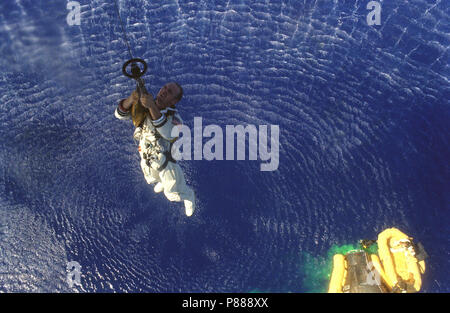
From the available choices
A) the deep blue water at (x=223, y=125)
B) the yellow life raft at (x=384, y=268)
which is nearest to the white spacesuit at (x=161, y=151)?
the deep blue water at (x=223, y=125)

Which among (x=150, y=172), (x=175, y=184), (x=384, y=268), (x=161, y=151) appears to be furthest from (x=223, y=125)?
(x=384, y=268)

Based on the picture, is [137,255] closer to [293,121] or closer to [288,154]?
[288,154]

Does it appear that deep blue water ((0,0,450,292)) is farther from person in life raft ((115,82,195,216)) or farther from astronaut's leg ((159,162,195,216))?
person in life raft ((115,82,195,216))

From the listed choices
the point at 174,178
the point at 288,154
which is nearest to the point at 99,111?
the point at 174,178

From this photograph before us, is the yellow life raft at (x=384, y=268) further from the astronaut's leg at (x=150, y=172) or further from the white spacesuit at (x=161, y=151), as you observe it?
the astronaut's leg at (x=150, y=172)

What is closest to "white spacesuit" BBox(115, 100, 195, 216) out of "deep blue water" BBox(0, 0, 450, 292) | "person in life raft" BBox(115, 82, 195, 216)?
"person in life raft" BBox(115, 82, 195, 216)

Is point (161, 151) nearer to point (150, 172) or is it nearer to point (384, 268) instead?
point (150, 172)

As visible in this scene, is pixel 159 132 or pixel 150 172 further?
pixel 150 172
